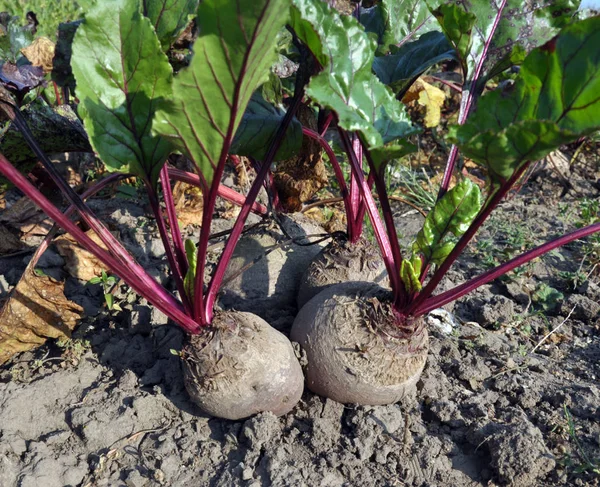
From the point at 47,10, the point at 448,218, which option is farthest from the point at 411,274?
the point at 47,10

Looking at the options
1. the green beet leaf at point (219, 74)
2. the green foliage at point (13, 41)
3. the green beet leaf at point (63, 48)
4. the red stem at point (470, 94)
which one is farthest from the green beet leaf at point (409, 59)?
the green foliage at point (13, 41)

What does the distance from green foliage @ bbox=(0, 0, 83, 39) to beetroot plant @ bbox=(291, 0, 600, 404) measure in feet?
14.0

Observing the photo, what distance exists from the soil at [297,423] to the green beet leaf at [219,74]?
39.5 inches

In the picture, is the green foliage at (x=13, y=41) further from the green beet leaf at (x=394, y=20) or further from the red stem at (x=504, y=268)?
the red stem at (x=504, y=268)

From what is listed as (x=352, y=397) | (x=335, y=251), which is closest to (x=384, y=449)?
(x=352, y=397)

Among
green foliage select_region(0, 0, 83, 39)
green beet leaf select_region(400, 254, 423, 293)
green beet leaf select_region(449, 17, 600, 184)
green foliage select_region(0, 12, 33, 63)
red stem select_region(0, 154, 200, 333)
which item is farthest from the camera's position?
green foliage select_region(0, 0, 83, 39)

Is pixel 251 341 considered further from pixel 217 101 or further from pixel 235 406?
pixel 217 101

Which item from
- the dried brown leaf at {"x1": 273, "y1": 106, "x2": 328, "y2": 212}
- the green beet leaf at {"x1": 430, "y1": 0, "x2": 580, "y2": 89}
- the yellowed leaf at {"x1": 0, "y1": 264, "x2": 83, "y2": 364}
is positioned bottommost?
the yellowed leaf at {"x1": 0, "y1": 264, "x2": 83, "y2": 364}

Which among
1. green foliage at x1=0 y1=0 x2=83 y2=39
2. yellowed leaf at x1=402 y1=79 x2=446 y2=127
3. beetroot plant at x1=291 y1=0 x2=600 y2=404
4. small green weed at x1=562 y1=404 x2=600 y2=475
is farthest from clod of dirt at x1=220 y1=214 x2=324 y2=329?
green foliage at x1=0 y1=0 x2=83 y2=39

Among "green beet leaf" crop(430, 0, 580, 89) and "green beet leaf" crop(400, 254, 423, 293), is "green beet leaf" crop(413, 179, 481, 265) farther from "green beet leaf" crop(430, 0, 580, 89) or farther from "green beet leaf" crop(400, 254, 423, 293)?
"green beet leaf" crop(430, 0, 580, 89)

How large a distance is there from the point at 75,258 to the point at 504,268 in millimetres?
1930

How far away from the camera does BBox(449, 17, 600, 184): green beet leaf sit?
1346mm

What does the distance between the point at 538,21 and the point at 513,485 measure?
166 cm

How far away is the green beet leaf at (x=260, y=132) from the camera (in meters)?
1.96
